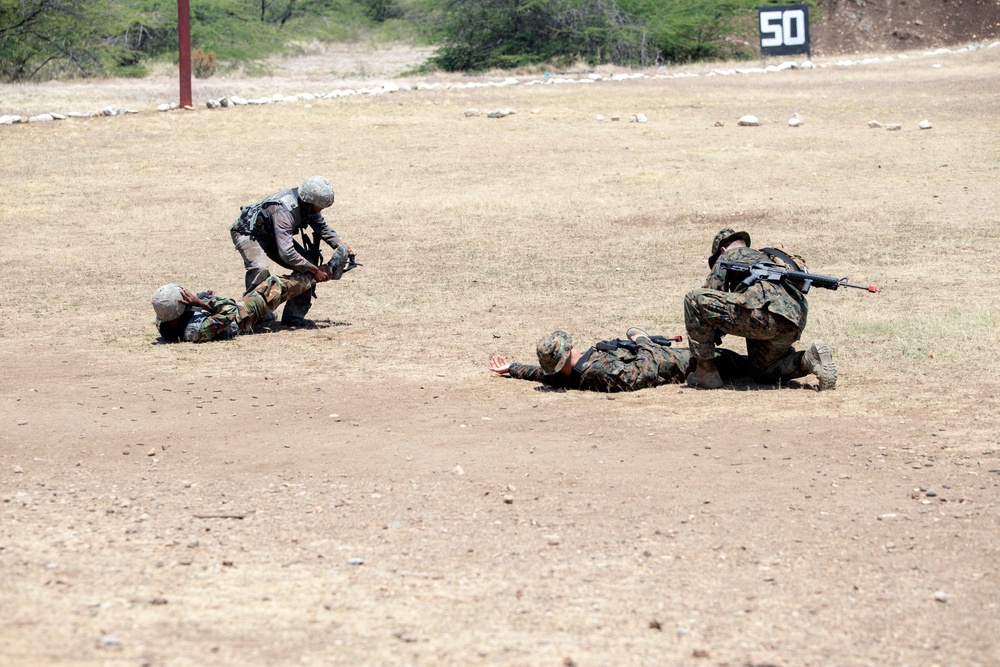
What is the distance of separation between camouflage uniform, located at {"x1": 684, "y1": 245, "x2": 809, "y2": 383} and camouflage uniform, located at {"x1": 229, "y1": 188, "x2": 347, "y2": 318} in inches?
145

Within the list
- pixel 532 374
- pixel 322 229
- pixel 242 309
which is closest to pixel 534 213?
pixel 322 229

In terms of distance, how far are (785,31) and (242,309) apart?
Answer: 88.8ft

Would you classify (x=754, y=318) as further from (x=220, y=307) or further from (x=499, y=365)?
(x=220, y=307)

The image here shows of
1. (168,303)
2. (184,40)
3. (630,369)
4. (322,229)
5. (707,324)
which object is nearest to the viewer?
(707,324)

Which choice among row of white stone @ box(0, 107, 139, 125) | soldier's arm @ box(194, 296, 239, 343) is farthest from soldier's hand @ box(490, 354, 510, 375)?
row of white stone @ box(0, 107, 139, 125)

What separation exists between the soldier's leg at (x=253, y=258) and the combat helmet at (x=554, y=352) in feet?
11.3

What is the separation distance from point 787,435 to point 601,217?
32.2 ft

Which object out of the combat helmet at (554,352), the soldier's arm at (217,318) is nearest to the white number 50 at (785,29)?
the soldier's arm at (217,318)

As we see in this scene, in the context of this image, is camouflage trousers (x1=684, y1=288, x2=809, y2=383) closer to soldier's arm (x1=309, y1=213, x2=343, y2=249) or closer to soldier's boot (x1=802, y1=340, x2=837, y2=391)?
soldier's boot (x1=802, y1=340, x2=837, y2=391)

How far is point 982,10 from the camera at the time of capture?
45.7m

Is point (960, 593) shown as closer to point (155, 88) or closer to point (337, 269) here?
point (337, 269)

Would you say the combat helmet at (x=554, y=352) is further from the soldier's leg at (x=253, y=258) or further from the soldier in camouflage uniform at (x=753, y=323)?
the soldier's leg at (x=253, y=258)

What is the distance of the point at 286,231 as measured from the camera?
10.6 meters

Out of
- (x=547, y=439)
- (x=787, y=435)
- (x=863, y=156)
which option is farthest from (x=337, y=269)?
(x=863, y=156)
